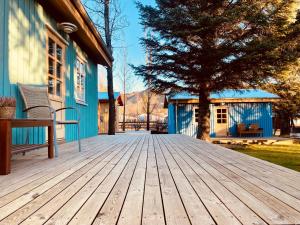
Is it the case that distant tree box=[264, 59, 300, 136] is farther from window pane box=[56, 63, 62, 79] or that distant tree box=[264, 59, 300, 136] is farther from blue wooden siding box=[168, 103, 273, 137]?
window pane box=[56, 63, 62, 79]

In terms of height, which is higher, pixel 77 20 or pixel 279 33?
pixel 279 33

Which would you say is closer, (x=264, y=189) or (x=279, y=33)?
(x=264, y=189)

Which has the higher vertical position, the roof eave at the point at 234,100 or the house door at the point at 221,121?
the roof eave at the point at 234,100

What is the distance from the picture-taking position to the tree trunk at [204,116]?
1120 cm

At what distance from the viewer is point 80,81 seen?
22.5 ft

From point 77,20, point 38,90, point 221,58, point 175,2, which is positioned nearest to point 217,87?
point 221,58

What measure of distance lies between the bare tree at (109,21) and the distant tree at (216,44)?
166 centimetres

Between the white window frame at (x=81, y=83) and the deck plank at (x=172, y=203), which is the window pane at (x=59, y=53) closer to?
the white window frame at (x=81, y=83)

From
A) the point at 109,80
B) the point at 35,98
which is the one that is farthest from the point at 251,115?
the point at 35,98

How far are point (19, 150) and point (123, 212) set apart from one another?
4.87 ft

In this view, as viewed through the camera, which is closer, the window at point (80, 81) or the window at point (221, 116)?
the window at point (80, 81)

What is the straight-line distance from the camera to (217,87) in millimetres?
10617

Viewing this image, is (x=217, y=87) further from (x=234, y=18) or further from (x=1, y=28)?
(x=1, y=28)

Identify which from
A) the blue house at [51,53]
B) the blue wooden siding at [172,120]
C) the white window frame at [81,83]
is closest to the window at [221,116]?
the blue wooden siding at [172,120]
